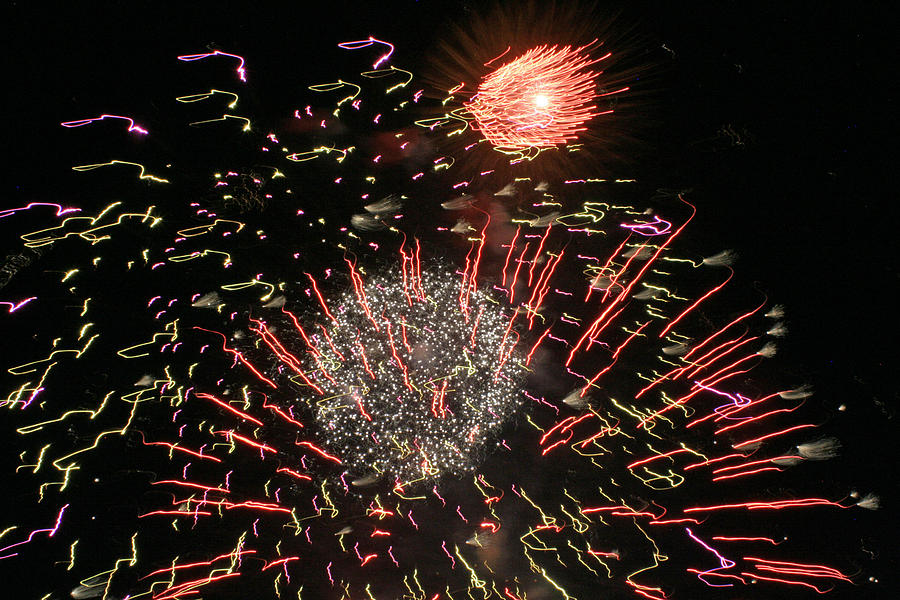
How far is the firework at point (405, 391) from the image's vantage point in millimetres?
2598

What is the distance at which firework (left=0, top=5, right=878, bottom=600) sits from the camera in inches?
102

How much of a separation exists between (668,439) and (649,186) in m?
1.81

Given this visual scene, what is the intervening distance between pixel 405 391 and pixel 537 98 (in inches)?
80.3

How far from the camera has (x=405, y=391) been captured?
289 cm

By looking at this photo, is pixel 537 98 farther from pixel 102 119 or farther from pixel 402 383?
pixel 102 119

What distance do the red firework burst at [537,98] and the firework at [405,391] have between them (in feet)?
0.06

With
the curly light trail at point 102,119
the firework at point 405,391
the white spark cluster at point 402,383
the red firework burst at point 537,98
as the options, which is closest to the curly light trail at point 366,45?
the firework at point 405,391

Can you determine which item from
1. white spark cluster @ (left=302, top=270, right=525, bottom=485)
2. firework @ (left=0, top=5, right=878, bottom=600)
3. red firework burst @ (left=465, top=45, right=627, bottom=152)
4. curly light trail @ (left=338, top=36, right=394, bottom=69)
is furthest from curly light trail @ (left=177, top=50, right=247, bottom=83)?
white spark cluster @ (left=302, top=270, right=525, bottom=485)

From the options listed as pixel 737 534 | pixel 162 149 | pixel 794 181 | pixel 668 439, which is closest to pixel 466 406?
pixel 668 439

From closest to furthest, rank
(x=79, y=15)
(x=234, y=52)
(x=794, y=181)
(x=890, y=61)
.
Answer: (x=79, y=15)
(x=234, y=52)
(x=890, y=61)
(x=794, y=181)

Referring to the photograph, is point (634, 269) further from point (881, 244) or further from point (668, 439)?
point (881, 244)

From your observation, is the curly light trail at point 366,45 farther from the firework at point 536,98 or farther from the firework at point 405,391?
the firework at point 536,98

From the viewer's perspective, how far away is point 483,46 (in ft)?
7.79

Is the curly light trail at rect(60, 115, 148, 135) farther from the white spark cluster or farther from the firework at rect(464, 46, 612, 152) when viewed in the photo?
the firework at rect(464, 46, 612, 152)
